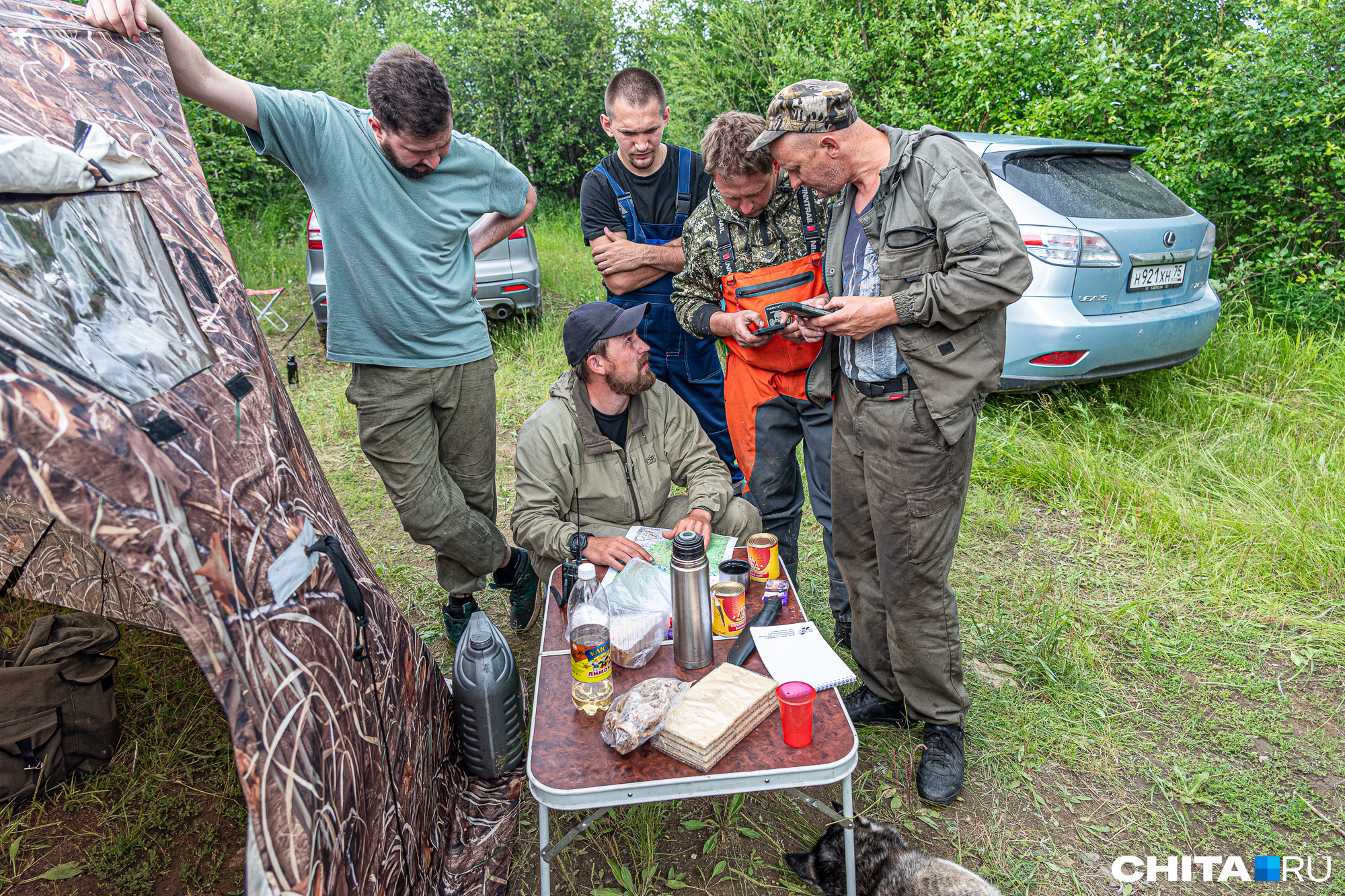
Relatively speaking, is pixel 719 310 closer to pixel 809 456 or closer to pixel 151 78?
pixel 809 456

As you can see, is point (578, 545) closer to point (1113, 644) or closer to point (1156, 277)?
point (1113, 644)

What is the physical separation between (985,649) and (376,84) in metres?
3.22

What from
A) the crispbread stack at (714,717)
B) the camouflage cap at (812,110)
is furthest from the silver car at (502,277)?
the crispbread stack at (714,717)

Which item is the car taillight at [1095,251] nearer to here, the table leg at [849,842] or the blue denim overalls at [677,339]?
the blue denim overalls at [677,339]

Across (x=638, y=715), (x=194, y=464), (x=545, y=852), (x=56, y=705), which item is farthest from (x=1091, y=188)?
(x=56, y=705)

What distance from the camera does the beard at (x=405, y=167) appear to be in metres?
2.99

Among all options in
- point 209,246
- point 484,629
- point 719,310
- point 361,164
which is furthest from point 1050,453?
point 209,246

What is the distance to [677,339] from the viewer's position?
3797 mm

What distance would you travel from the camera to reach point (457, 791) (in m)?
2.64

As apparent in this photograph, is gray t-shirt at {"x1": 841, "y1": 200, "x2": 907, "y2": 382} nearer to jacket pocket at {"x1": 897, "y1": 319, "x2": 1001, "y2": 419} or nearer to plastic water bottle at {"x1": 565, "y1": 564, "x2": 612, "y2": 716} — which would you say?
jacket pocket at {"x1": 897, "y1": 319, "x2": 1001, "y2": 419}

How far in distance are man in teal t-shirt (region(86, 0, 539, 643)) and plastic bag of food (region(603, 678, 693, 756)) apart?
1.58 meters

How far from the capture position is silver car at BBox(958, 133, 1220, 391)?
4527 millimetres

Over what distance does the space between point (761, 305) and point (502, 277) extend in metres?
4.76

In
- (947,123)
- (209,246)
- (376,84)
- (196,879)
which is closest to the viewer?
(209,246)
